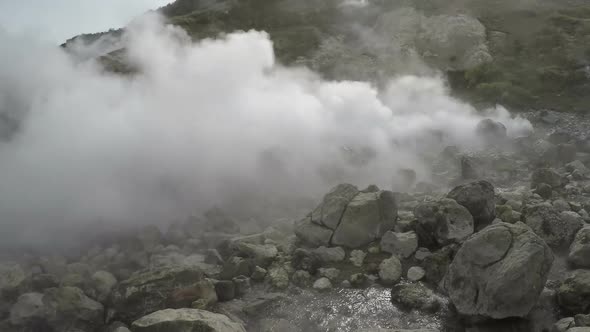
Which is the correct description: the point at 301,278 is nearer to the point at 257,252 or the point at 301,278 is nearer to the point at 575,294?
the point at 257,252

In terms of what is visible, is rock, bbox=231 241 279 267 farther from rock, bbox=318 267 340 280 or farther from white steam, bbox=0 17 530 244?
white steam, bbox=0 17 530 244

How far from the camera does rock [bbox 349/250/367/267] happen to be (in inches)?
329

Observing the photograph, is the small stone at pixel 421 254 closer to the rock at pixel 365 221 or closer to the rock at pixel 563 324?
the rock at pixel 365 221

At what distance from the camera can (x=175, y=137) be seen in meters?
11.4

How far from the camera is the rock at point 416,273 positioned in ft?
25.3

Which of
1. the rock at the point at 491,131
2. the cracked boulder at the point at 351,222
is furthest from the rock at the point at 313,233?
the rock at the point at 491,131

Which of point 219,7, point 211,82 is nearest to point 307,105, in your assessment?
point 211,82

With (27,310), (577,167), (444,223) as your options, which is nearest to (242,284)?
(27,310)

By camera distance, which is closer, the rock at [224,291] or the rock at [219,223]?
the rock at [224,291]

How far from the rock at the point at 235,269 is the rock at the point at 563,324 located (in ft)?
15.2

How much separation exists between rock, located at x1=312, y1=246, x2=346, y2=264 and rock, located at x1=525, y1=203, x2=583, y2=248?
3.48m

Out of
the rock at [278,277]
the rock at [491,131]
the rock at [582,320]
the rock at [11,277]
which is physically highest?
the rock at [11,277]

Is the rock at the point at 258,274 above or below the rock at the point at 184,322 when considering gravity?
below

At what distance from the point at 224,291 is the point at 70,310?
2.24m
